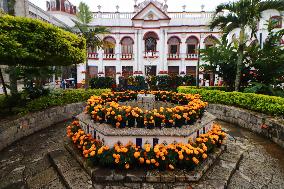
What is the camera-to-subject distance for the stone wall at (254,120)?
20.8 feet

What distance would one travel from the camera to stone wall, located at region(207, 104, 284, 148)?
634 centimetres

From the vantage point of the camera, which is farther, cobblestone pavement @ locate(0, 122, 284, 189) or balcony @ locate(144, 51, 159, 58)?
balcony @ locate(144, 51, 159, 58)

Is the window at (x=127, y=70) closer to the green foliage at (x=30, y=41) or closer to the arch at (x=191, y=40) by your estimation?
the arch at (x=191, y=40)

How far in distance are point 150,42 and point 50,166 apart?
77.8 feet

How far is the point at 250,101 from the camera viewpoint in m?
8.25

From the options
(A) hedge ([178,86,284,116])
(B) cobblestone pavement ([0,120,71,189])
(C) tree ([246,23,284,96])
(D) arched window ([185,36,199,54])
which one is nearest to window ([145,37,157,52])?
(D) arched window ([185,36,199,54])

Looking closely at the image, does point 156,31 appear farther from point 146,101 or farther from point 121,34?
point 146,101

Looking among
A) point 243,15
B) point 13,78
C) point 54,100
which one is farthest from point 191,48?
point 13,78

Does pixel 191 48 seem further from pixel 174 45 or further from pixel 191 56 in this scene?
pixel 174 45

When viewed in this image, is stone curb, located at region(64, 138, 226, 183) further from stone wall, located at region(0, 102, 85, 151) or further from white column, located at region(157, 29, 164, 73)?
white column, located at region(157, 29, 164, 73)

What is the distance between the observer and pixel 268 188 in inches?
160

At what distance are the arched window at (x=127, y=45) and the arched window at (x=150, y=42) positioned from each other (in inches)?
78.5

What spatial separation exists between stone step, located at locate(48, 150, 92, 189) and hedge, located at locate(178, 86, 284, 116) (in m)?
6.60

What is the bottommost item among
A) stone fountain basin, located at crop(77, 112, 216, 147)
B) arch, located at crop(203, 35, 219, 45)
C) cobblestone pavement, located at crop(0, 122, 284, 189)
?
cobblestone pavement, located at crop(0, 122, 284, 189)
